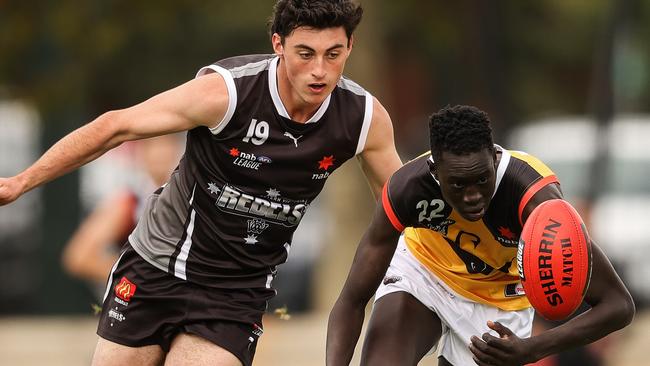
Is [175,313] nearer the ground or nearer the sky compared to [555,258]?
nearer the ground

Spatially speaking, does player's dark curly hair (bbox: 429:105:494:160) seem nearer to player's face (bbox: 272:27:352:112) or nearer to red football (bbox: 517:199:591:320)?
red football (bbox: 517:199:591:320)

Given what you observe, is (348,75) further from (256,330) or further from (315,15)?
(315,15)

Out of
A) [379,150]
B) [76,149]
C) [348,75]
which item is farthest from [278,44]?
[348,75]

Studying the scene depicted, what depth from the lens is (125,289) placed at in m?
7.12

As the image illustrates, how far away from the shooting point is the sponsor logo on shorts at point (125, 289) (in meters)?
7.10

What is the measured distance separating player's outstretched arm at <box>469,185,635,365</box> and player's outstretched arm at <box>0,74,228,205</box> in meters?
1.56

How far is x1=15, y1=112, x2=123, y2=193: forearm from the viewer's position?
6620 millimetres

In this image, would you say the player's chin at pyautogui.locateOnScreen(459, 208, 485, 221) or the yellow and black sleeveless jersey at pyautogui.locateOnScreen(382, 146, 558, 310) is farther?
the yellow and black sleeveless jersey at pyautogui.locateOnScreen(382, 146, 558, 310)

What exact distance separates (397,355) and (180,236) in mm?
1176

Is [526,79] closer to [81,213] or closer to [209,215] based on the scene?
[81,213]

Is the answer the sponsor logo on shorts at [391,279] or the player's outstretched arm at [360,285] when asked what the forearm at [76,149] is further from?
the sponsor logo on shorts at [391,279]

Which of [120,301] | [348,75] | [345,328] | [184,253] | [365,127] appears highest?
[365,127]

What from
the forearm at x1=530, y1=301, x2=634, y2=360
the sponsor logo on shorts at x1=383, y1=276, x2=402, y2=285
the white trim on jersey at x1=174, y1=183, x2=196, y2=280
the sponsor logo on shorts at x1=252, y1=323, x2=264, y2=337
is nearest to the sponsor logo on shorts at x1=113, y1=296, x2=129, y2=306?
the white trim on jersey at x1=174, y1=183, x2=196, y2=280

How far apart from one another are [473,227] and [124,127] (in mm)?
1676
